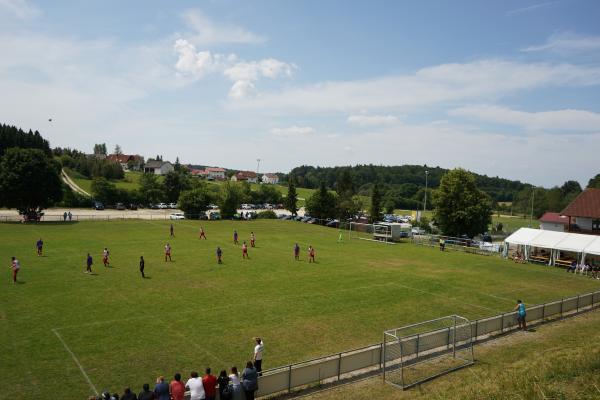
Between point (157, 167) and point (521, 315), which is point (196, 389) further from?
point (157, 167)

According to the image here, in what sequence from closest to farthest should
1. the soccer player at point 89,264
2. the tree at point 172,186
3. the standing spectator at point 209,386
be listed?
1. the standing spectator at point 209,386
2. the soccer player at point 89,264
3. the tree at point 172,186

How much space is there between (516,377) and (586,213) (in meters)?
38.8

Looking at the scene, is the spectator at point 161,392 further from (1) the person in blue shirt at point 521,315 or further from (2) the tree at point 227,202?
(2) the tree at point 227,202

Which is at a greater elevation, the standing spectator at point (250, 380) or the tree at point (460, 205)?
the tree at point (460, 205)

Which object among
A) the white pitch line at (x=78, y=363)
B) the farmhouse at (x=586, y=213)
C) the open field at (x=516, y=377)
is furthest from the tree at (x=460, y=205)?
the white pitch line at (x=78, y=363)

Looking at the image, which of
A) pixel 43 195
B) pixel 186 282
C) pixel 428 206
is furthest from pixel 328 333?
pixel 428 206

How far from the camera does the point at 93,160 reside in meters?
124

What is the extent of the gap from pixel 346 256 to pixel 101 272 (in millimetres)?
19943

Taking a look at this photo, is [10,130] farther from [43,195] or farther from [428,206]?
[428,206]

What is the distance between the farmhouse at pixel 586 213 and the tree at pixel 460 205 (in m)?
9.17

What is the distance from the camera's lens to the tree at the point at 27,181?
48.5 meters

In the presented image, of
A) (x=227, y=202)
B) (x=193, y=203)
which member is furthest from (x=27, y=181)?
(x=227, y=202)

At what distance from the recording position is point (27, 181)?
4919 cm

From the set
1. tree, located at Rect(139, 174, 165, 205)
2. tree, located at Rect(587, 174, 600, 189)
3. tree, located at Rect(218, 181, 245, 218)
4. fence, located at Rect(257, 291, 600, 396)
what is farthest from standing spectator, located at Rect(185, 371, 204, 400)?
tree, located at Rect(587, 174, 600, 189)
